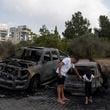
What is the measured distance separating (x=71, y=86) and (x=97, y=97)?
3.85ft

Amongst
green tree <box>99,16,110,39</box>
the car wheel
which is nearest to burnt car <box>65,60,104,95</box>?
the car wheel

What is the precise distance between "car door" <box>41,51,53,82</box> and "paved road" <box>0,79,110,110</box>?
0.74m

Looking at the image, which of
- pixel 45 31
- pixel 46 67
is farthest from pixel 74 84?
pixel 45 31

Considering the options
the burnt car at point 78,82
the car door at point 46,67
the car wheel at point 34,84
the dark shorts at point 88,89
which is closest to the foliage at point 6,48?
the car door at point 46,67

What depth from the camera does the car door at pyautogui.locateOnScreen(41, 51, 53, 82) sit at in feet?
53.4

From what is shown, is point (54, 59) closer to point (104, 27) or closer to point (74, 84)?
point (74, 84)

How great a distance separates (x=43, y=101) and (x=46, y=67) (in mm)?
3302

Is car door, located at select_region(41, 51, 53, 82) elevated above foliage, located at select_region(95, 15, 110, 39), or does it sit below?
below

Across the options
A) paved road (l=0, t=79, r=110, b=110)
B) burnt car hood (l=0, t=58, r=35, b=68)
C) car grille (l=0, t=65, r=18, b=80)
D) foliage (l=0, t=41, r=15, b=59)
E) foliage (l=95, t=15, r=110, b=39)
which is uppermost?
foliage (l=95, t=15, r=110, b=39)

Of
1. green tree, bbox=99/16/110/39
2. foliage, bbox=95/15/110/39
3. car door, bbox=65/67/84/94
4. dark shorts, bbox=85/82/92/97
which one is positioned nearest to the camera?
dark shorts, bbox=85/82/92/97

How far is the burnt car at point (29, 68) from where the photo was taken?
14.8 m

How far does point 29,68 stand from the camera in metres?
15.1

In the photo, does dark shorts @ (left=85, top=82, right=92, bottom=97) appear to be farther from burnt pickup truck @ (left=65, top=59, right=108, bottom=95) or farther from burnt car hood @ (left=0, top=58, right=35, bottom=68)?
burnt car hood @ (left=0, top=58, right=35, bottom=68)

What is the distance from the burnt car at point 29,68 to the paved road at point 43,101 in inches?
18.7
